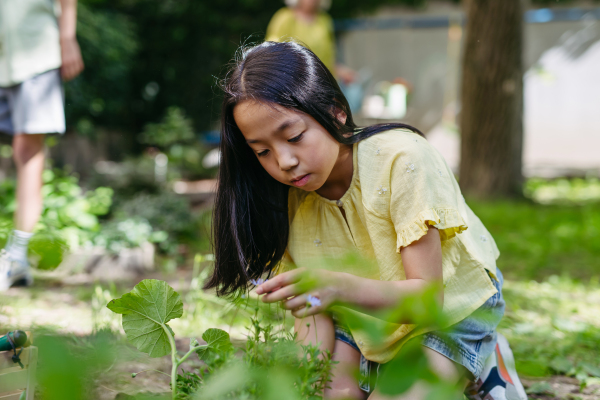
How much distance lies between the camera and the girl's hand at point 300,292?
87 cm

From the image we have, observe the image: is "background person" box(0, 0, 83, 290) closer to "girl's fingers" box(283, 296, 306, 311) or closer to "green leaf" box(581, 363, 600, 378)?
"girl's fingers" box(283, 296, 306, 311)

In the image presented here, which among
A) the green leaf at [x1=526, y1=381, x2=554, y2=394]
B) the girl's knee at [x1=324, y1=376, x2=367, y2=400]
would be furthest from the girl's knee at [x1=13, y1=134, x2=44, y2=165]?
the green leaf at [x1=526, y1=381, x2=554, y2=394]

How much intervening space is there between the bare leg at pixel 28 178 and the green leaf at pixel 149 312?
1.49 metres

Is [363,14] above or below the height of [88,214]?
above

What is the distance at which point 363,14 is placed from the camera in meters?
8.72

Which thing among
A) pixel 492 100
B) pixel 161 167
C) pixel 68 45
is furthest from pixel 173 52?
pixel 68 45

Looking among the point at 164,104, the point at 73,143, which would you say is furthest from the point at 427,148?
the point at 164,104

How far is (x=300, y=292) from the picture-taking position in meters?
0.86

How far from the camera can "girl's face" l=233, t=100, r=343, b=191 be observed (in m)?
1.21

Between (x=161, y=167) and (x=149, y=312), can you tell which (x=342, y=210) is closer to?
(x=149, y=312)

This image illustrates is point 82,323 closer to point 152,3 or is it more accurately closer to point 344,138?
point 344,138

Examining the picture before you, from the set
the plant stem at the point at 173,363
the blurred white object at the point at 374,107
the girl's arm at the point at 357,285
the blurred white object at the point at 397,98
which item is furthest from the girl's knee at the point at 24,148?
the blurred white object at the point at 397,98

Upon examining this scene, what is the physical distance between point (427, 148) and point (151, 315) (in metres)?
0.77

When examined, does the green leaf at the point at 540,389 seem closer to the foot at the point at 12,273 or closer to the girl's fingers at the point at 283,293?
the girl's fingers at the point at 283,293
